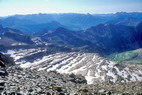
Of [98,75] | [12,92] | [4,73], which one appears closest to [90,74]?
[98,75]

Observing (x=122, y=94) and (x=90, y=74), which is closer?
(x=122, y=94)

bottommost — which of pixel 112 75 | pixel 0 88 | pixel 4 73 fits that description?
pixel 112 75

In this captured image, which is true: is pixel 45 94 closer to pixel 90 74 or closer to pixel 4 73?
pixel 4 73

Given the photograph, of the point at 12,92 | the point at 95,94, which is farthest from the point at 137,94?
the point at 12,92

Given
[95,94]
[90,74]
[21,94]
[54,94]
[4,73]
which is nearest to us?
[21,94]

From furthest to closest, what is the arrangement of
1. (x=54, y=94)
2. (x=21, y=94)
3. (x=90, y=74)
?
1. (x=90, y=74)
2. (x=54, y=94)
3. (x=21, y=94)

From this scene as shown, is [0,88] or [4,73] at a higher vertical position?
[0,88]

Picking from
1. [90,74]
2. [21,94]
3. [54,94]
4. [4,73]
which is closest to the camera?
[21,94]

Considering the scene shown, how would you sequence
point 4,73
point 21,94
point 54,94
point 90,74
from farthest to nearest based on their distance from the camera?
point 90,74 < point 4,73 < point 54,94 < point 21,94

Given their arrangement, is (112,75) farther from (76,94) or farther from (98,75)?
(76,94)
